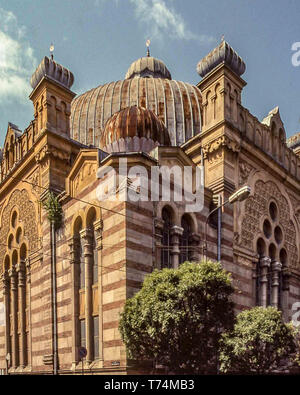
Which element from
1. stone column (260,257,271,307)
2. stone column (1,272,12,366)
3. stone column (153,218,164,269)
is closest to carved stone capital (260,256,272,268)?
stone column (260,257,271,307)

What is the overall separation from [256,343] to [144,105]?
66.8ft

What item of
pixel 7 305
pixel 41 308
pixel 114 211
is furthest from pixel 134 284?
pixel 7 305

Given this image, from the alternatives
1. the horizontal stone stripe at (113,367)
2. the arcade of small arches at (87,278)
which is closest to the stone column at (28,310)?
the arcade of small arches at (87,278)

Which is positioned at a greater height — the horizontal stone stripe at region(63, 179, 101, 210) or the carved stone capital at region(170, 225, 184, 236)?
the horizontal stone stripe at region(63, 179, 101, 210)

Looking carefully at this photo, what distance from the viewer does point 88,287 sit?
779 inches

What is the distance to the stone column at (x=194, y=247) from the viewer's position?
21109 mm

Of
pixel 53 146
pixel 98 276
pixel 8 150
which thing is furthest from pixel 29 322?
pixel 8 150

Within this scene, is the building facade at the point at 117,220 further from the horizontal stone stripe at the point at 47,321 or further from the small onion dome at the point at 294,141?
the small onion dome at the point at 294,141

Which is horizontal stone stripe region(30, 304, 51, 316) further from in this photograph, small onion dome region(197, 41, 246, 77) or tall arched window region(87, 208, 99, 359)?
small onion dome region(197, 41, 246, 77)

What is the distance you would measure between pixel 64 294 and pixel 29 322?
13.2 feet

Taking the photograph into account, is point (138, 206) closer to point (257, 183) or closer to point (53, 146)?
point (53, 146)

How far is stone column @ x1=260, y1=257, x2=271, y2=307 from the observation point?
80.3 feet

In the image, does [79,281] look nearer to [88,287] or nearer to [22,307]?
[88,287]

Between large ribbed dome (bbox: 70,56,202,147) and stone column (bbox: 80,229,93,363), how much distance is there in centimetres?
1333
